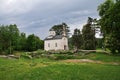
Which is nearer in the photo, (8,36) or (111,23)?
(111,23)

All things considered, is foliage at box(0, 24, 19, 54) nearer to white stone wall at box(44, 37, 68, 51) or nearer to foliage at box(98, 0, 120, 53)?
white stone wall at box(44, 37, 68, 51)

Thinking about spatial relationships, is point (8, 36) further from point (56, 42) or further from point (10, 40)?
point (56, 42)

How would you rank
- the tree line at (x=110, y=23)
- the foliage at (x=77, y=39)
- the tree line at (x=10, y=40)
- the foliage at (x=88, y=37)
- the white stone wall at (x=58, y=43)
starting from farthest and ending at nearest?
the foliage at (x=77, y=39), the tree line at (x=10, y=40), the white stone wall at (x=58, y=43), the foliage at (x=88, y=37), the tree line at (x=110, y=23)

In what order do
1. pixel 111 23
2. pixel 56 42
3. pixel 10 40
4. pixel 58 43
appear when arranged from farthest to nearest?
pixel 10 40, pixel 56 42, pixel 58 43, pixel 111 23

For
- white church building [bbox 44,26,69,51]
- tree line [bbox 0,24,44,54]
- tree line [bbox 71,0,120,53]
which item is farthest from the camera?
tree line [bbox 0,24,44,54]

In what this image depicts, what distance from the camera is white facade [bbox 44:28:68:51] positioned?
68938mm

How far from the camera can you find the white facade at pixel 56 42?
226 feet

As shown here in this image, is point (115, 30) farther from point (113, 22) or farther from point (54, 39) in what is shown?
→ point (54, 39)

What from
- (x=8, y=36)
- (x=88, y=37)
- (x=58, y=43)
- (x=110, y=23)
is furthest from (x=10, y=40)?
(x=110, y=23)

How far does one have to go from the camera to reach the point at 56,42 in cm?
6975

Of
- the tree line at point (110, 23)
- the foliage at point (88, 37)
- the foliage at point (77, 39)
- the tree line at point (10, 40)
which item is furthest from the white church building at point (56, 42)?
the tree line at point (110, 23)

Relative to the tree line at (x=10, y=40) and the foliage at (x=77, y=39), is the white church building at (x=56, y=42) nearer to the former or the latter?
the tree line at (x=10, y=40)

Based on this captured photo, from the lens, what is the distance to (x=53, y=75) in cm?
1636

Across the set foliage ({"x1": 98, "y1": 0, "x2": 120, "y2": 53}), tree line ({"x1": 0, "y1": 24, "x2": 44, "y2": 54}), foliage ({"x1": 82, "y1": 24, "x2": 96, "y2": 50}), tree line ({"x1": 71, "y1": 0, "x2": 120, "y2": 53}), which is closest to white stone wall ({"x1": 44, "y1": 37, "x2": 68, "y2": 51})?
foliage ({"x1": 82, "y1": 24, "x2": 96, "y2": 50})
